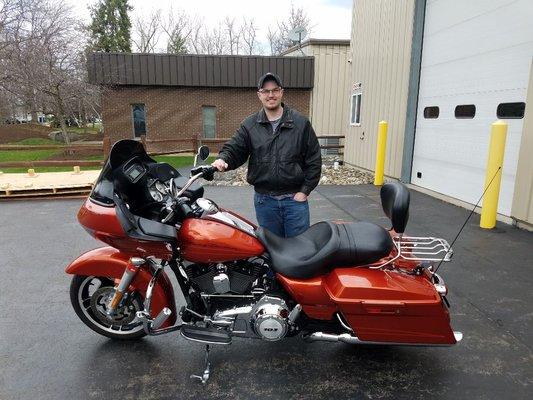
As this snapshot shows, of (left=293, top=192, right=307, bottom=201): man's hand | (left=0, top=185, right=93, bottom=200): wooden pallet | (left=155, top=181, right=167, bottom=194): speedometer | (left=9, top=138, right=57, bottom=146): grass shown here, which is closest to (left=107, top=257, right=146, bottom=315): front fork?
(left=155, top=181, right=167, bottom=194): speedometer

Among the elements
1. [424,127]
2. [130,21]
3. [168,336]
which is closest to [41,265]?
[168,336]

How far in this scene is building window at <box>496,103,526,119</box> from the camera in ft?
19.5

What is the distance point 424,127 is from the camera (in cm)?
870

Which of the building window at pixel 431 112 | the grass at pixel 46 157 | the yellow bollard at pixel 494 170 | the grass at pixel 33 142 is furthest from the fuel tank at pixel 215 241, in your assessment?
the grass at pixel 33 142

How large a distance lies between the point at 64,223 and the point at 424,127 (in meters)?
7.01

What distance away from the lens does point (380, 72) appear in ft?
34.4

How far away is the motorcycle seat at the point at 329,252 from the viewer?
2549 millimetres

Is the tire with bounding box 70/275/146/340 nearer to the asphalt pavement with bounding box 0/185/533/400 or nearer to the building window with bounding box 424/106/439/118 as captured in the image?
the asphalt pavement with bounding box 0/185/533/400

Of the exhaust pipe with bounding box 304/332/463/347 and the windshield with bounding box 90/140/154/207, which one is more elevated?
the windshield with bounding box 90/140/154/207

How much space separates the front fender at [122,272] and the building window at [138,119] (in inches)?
623

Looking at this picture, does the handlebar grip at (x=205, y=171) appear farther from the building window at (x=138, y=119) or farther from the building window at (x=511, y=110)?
the building window at (x=138, y=119)

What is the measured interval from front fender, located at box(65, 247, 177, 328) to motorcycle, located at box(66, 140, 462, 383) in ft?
0.07

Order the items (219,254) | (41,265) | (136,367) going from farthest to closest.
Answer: (41,265)
(136,367)
(219,254)

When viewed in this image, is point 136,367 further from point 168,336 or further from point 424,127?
point 424,127
